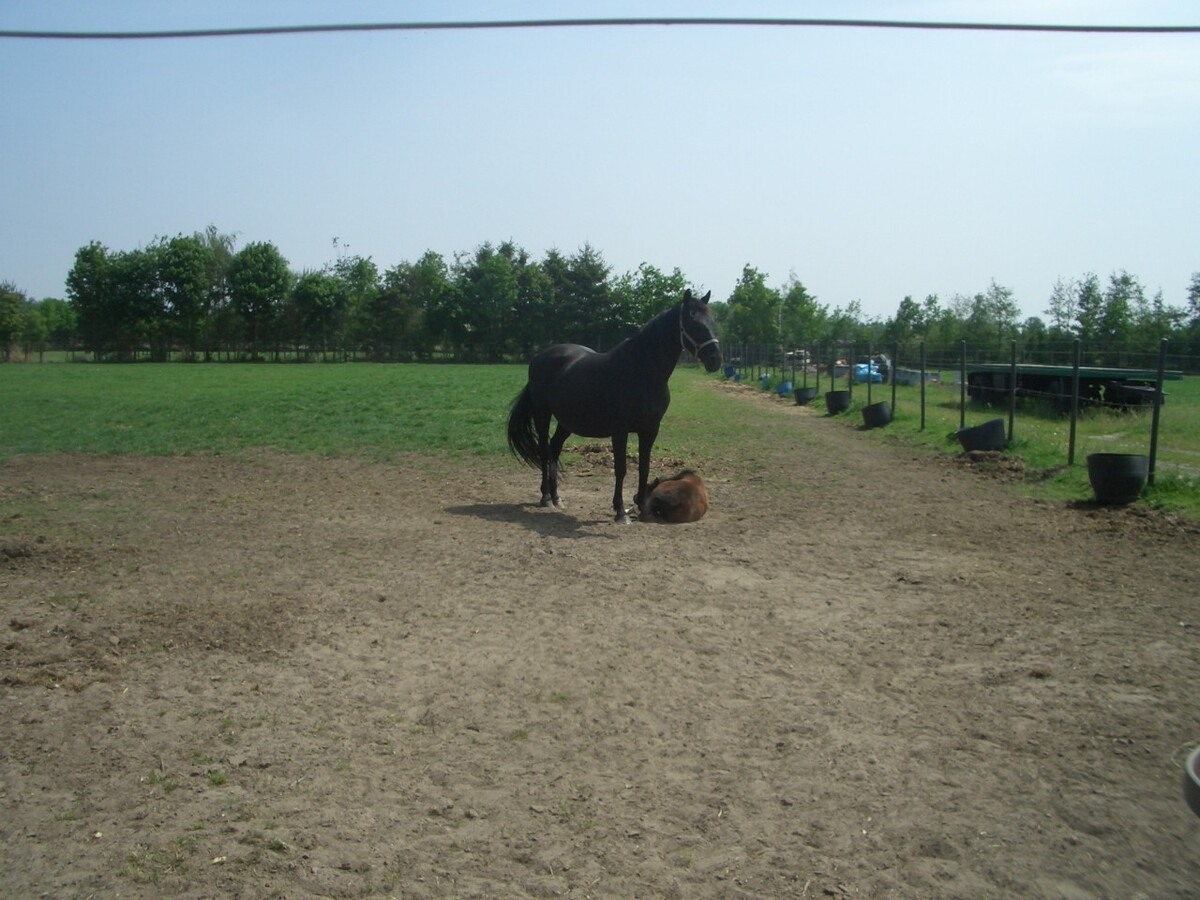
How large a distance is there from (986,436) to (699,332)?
22.7 feet

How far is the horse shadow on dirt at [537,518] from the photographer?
28.7ft

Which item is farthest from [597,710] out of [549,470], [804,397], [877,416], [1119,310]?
[1119,310]

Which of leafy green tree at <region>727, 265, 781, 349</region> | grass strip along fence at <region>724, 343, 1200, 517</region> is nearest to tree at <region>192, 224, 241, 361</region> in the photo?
leafy green tree at <region>727, 265, 781, 349</region>

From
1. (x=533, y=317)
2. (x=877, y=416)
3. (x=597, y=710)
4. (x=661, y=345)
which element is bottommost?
(x=597, y=710)

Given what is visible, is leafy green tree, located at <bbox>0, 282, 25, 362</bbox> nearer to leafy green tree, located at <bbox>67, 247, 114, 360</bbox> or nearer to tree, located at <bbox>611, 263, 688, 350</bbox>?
leafy green tree, located at <bbox>67, 247, 114, 360</bbox>

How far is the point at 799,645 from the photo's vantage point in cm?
550

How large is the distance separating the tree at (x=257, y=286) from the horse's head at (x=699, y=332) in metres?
65.3

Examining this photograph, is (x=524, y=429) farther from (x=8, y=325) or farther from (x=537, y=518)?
(x=8, y=325)

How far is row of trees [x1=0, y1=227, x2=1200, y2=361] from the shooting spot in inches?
2608

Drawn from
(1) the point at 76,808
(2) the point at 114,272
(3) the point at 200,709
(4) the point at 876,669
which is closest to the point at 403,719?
(3) the point at 200,709

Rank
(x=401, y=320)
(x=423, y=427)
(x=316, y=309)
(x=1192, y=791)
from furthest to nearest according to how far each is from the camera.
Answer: (x=401, y=320), (x=316, y=309), (x=423, y=427), (x=1192, y=791)

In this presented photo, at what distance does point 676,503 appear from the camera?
9219 millimetres

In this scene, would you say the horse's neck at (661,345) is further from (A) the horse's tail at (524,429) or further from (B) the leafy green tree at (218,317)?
(B) the leafy green tree at (218,317)

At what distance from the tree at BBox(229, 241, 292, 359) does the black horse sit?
64.1m
